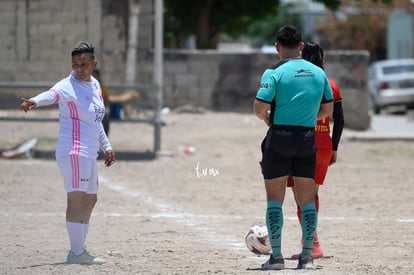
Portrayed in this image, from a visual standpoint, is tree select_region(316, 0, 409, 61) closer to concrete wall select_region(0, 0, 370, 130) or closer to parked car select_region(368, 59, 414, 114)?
parked car select_region(368, 59, 414, 114)

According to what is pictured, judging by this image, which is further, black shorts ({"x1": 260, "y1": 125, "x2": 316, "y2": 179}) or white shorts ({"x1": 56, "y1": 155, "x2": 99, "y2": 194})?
white shorts ({"x1": 56, "y1": 155, "x2": 99, "y2": 194})

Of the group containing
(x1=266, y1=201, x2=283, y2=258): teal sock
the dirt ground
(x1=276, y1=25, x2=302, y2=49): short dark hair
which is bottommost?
the dirt ground

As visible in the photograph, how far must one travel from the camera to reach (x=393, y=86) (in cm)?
2844

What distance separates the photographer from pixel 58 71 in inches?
856

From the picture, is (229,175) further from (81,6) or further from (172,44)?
(172,44)

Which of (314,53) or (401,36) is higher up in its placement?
Answer: (314,53)

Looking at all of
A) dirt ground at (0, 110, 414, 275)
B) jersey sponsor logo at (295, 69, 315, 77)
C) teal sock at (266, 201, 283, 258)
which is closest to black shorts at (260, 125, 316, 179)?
teal sock at (266, 201, 283, 258)

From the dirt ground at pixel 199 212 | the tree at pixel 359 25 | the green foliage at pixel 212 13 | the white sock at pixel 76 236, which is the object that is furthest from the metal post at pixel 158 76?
the tree at pixel 359 25

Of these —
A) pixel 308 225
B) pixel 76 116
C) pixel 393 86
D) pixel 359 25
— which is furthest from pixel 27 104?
pixel 359 25

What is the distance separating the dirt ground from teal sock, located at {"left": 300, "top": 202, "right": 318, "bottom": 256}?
0.74 feet

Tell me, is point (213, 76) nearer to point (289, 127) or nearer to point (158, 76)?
point (158, 76)

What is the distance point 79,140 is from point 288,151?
1664mm

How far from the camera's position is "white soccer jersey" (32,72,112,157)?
6898 mm

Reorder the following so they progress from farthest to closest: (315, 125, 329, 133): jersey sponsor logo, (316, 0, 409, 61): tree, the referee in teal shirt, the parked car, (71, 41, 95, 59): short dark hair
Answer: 1. (316, 0, 409, 61): tree
2. the parked car
3. (315, 125, 329, 133): jersey sponsor logo
4. (71, 41, 95, 59): short dark hair
5. the referee in teal shirt
